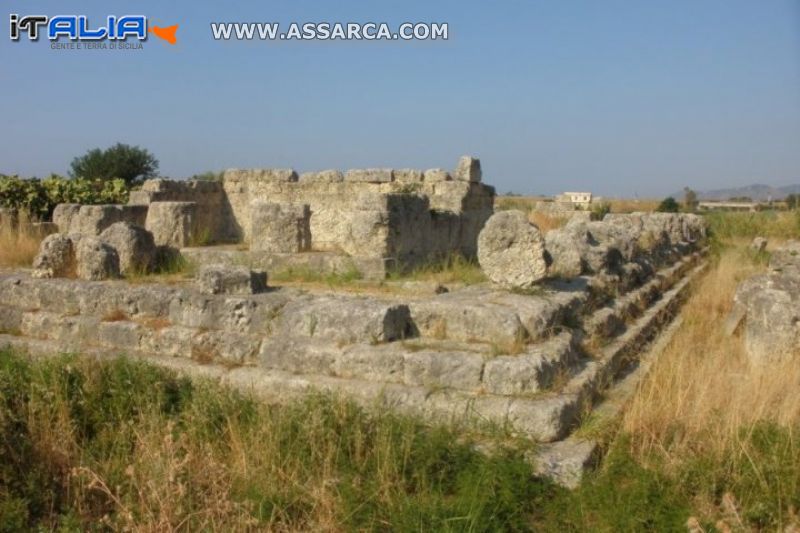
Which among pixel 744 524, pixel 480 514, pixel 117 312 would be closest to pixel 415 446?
pixel 480 514

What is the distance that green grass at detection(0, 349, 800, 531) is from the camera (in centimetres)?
390

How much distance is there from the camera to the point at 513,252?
692cm

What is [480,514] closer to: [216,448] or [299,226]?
[216,448]

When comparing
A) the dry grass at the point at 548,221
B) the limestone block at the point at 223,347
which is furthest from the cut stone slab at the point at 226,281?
the dry grass at the point at 548,221

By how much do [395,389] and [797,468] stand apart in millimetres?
2708

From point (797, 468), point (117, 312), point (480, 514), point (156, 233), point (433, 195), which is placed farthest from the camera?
point (433, 195)

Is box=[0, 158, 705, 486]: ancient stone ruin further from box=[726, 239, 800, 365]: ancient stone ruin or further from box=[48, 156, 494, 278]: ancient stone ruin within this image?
box=[726, 239, 800, 365]: ancient stone ruin

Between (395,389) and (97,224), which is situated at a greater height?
(97,224)

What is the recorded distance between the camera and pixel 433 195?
14141mm

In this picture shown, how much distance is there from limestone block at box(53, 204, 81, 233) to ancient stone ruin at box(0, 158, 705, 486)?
1.50 feet

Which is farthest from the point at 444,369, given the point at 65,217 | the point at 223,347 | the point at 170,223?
the point at 65,217

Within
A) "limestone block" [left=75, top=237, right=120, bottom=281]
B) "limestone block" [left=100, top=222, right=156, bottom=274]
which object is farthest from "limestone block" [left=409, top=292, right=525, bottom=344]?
"limestone block" [left=100, top=222, right=156, bottom=274]

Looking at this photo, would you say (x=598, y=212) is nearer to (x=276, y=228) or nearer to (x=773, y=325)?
(x=276, y=228)

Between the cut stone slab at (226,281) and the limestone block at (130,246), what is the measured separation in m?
2.13
